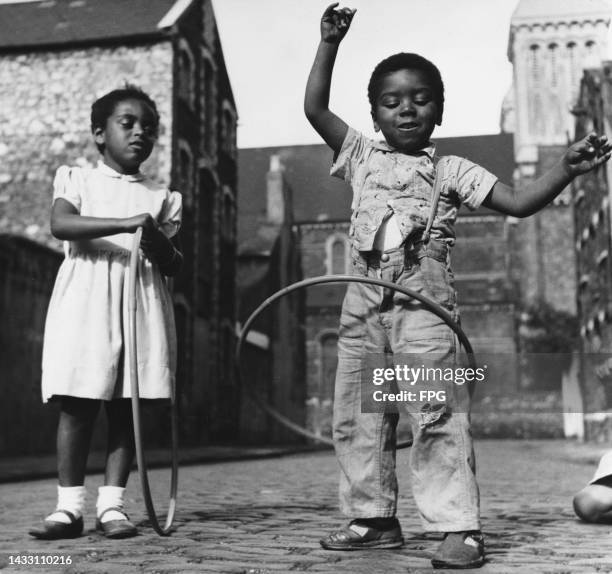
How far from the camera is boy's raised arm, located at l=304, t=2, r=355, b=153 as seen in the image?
2.71m

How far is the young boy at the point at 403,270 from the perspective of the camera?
8.29 ft

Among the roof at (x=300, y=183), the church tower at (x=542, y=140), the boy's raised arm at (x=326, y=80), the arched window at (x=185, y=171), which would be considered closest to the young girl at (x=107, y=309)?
the boy's raised arm at (x=326, y=80)

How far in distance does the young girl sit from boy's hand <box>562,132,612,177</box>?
53.6 inches

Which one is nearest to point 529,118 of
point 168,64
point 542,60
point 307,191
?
point 542,60

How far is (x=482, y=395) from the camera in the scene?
2840mm

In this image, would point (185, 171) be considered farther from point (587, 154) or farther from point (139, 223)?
point (587, 154)

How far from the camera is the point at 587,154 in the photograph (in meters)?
2.45

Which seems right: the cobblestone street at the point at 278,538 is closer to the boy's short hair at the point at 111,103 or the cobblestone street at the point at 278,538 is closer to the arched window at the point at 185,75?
the boy's short hair at the point at 111,103

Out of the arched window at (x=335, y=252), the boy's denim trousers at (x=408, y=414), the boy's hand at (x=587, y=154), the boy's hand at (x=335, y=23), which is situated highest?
the arched window at (x=335, y=252)

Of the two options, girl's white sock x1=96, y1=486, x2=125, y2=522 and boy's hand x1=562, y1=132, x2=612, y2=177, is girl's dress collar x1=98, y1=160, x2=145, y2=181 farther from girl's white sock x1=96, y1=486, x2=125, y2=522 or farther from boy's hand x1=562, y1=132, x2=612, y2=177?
boy's hand x1=562, y1=132, x2=612, y2=177

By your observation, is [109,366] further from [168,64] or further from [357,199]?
[168,64]

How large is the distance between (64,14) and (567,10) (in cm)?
1474

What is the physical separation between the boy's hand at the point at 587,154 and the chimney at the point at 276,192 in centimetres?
2756

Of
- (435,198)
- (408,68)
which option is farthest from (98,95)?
→ (435,198)
